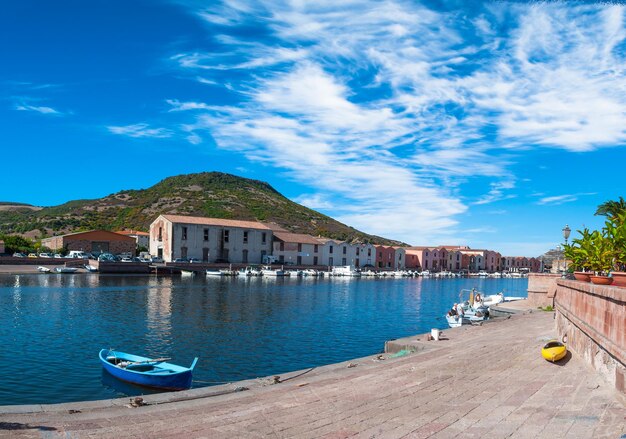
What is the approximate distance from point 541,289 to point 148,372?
27.7 metres

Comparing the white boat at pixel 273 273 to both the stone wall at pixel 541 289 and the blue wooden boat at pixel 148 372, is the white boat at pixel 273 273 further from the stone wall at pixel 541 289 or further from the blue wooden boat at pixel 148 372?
the blue wooden boat at pixel 148 372

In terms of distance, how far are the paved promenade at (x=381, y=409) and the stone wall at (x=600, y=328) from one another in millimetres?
324

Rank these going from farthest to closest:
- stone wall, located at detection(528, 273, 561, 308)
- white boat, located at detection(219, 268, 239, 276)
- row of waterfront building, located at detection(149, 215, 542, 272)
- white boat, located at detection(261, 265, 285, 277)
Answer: row of waterfront building, located at detection(149, 215, 542, 272), white boat, located at detection(261, 265, 285, 277), white boat, located at detection(219, 268, 239, 276), stone wall, located at detection(528, 273, 561, 308)

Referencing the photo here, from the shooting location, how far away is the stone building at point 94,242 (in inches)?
3541

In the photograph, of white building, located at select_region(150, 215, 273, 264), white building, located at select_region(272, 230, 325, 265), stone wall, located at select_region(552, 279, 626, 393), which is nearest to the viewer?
stone wall, located at select_region(552, 279, 626, 393)

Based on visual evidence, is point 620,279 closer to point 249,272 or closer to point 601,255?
point 601,255

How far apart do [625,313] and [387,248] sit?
125 m

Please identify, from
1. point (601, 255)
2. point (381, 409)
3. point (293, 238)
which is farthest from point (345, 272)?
point (381, 409)

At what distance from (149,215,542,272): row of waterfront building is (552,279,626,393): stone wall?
3166 inches

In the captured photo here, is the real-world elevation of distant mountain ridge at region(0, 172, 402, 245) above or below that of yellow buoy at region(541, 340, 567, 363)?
above

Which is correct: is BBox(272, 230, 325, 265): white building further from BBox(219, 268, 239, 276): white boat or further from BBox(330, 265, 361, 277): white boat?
BBox(219, 268, 239, 276): white boat

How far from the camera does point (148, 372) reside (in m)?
16.6

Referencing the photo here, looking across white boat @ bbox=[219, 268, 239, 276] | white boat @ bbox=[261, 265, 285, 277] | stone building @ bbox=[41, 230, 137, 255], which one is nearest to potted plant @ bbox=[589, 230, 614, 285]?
white boat @ bbox=[219, 268, 239, 276]

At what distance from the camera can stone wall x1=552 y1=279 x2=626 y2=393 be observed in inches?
343
